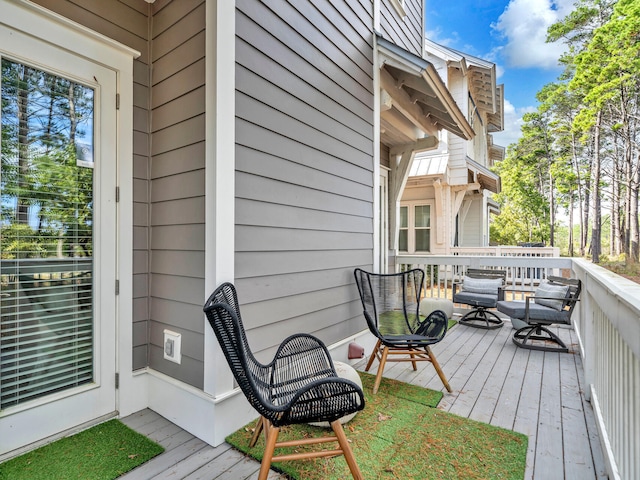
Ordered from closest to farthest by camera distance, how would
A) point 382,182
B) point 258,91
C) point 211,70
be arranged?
point 211,70 < point 258,91 < point 382,182

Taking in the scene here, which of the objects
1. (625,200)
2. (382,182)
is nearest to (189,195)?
(382,182)

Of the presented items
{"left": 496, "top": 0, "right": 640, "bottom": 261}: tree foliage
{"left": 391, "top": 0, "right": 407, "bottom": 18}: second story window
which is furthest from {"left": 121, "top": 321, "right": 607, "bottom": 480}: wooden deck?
{"left": 496, "top": 0, "right": 640, "bottom": 261}: tree foliage

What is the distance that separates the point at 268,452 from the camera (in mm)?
1447

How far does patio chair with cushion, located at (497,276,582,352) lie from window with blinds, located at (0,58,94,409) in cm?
423

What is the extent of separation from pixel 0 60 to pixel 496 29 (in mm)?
23764

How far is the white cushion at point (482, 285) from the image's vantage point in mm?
4664

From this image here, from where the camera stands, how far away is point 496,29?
62.1 feet

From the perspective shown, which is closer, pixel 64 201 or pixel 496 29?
pixel 64 201

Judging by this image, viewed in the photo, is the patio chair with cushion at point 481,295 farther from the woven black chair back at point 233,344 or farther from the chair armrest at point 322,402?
the woven black chair back at point 233,344

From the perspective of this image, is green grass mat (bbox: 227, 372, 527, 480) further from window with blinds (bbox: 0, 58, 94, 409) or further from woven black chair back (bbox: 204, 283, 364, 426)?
window with blinds (bbox: 0, 58, 94, 409)

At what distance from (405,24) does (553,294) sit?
14.7 feet

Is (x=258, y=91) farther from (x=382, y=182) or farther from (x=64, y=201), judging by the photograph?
(x=382, y=182)

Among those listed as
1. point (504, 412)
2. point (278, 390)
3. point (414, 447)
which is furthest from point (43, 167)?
point (504, 412)

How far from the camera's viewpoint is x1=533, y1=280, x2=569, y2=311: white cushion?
3771mm
